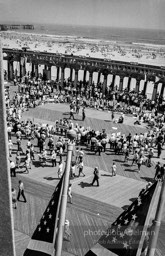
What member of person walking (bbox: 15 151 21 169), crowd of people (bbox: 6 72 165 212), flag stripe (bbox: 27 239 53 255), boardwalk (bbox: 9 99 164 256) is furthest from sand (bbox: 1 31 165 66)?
flag stripe (bbox: 27 239 53 255)

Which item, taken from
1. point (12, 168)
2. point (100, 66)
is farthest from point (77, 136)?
point (100, 66)

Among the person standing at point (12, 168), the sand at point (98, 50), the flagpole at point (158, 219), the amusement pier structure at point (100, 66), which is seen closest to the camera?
the flagpole at point (158, 219)

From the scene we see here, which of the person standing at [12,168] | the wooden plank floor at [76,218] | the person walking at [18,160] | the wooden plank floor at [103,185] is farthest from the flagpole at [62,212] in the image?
the person walking at [18,160]

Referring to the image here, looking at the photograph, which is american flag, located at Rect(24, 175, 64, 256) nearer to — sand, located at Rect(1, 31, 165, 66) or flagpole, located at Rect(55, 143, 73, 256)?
flagpole, located at Rect(55, 143, 73, 256)

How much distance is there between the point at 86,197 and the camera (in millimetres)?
12969

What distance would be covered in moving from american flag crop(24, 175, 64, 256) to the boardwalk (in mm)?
3969

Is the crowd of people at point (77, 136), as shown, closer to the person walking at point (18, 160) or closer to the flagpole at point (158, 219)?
the person walking at point (18, 160)

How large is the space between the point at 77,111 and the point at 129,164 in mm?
10241

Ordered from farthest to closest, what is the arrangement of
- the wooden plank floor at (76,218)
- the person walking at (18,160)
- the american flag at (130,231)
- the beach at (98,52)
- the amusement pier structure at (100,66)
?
the beach at (98,52), the amusement pier structure at (100,66), the person walking at (18,160), the wooden plank floor at (76,218), the american flag at (130,231)

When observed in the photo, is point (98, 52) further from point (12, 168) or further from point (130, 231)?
point (130, 231)

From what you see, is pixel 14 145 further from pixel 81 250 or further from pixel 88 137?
pixel 81 250

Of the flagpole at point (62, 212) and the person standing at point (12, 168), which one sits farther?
the person standing at point (12, 168)

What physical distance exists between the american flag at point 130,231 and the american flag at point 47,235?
0.87m

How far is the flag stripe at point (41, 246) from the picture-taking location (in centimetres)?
588
